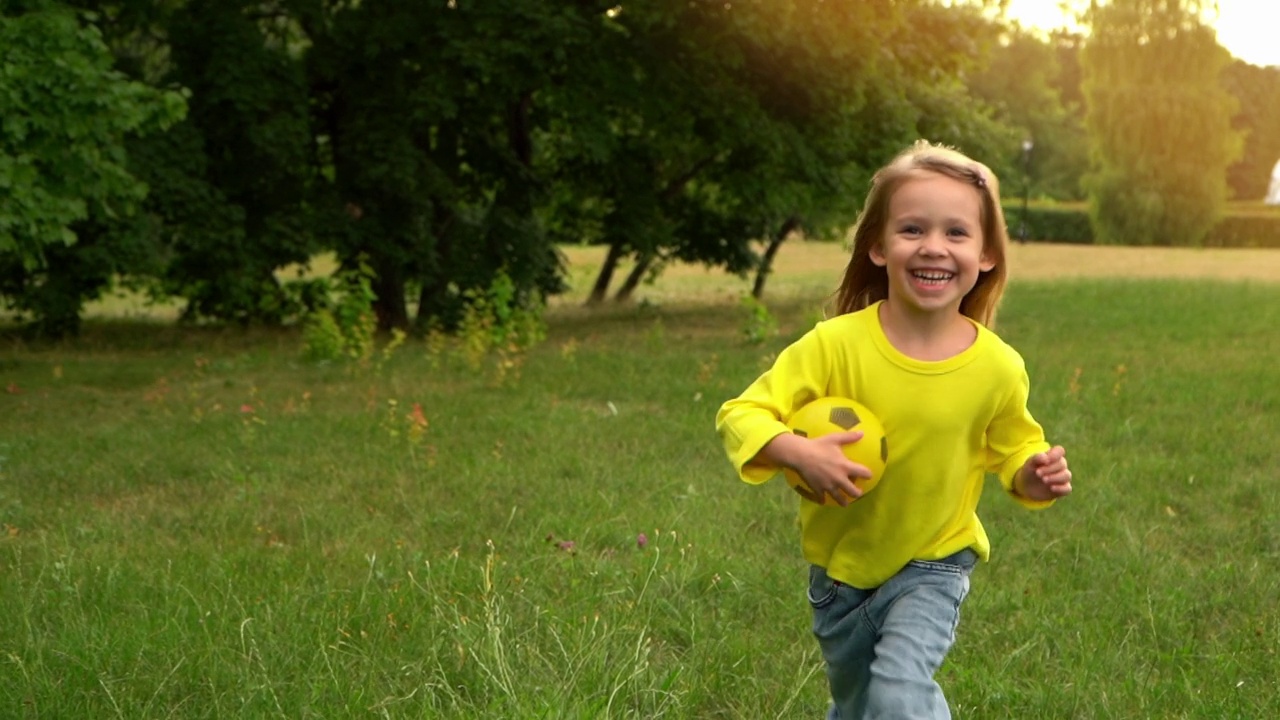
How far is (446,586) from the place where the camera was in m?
5.62

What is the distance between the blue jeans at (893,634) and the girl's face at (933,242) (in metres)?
0.61

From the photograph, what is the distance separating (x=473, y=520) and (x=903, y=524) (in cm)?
371

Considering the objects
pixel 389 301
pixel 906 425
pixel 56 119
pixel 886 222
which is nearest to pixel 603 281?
pixel 389 301

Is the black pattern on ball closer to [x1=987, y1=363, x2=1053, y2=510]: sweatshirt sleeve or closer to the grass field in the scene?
[x1=987, y1=363, x2=1053, y2=510]: sweatshirt sleeve

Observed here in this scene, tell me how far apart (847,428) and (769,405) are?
0.71 feet

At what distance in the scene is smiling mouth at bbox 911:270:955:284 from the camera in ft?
12.0

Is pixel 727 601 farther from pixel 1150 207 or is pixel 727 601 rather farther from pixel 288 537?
pixel 1150 207

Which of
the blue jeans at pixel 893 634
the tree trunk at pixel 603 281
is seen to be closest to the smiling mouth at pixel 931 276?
the blue jeans at pixel 893 634

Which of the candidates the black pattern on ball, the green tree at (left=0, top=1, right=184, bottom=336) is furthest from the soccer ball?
the green tree at (left=0, top=1, right=184, bottom=336)

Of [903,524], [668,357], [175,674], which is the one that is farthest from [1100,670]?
[668,357]

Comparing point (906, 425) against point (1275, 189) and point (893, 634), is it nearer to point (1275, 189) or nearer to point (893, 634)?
point (893, 634)

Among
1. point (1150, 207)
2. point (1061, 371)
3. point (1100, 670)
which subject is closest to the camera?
point (1100, 670)

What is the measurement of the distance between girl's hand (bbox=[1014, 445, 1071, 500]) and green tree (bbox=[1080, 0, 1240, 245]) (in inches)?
2363

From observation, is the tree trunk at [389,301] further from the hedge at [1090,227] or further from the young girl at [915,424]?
the hedge at [1090,227]
